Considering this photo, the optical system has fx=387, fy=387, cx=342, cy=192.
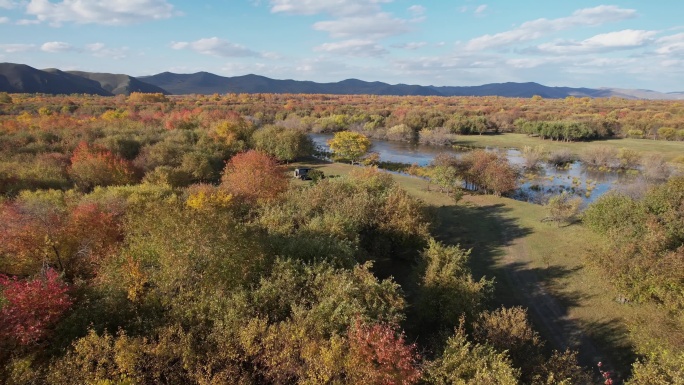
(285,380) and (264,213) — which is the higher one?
(264,213)

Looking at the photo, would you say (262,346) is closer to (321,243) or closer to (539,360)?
(321,243)

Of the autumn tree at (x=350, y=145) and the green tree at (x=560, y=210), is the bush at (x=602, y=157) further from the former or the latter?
the autumn tree at (x=350, y=145)

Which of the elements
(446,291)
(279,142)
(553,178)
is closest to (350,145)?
(279,142)


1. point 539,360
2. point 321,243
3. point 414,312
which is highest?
point 321,243

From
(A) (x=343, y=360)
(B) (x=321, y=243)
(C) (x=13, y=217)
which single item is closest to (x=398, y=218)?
(B) (x=321, y=243)

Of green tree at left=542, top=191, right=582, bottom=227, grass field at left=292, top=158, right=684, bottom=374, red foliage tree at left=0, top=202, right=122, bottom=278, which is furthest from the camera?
green tree at left=542, top=191, right=582, bottom=227

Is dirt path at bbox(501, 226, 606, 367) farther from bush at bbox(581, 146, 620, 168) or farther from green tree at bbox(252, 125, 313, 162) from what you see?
bush at bbox(581, 146, 620, 168)

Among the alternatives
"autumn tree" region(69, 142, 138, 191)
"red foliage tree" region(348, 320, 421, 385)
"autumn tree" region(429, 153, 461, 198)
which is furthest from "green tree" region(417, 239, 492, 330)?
"autumn tree" region(69, 142, 138, 191)
